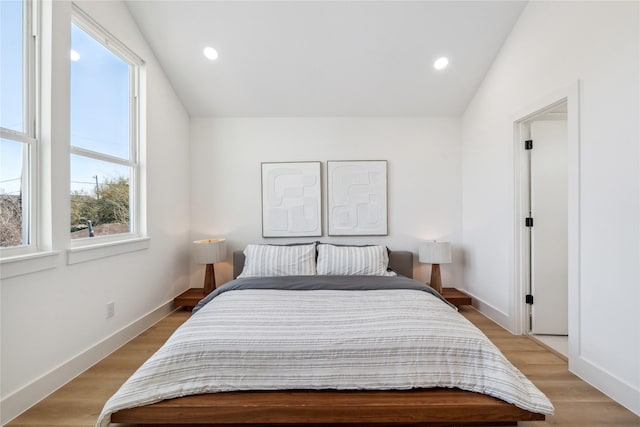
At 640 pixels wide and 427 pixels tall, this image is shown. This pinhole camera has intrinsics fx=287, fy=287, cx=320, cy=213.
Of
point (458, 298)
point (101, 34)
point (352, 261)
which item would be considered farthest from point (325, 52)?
point (458, 298)

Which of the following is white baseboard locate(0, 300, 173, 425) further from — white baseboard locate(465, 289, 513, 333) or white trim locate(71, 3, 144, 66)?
white baseboard locate(465, 289, 513, 333)

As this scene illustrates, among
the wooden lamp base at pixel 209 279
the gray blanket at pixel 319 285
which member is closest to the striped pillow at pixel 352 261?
the gray blanket at pixel 319 285

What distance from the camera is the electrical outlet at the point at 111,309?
2297 mm

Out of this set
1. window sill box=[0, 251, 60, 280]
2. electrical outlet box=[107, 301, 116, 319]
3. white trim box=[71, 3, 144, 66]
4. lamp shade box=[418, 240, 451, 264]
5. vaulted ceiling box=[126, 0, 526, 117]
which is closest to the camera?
window sill box=[0, 251, 60, 280]

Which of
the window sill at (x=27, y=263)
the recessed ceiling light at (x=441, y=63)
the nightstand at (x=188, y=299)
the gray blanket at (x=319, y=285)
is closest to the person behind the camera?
the window sill at (x=27, y=263)

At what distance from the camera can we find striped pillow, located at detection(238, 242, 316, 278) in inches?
117

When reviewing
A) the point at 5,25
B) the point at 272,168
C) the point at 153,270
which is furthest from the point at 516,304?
the point at 5,25

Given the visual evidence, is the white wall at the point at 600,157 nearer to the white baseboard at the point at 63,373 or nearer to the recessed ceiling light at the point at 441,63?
the recessed ceiling light at the point at 441,63

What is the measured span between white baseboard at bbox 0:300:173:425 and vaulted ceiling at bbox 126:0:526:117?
251 cm

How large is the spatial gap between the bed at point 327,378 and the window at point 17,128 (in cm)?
117

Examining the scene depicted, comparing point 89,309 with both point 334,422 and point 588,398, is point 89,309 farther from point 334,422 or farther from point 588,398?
point 588,398

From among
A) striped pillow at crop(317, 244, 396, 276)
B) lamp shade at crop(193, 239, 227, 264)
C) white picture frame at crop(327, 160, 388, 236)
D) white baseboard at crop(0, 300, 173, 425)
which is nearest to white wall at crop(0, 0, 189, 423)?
white baseboard at crop(0, 300, 173, 425)

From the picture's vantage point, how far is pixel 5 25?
1.68m

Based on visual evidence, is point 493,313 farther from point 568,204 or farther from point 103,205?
point 103,205
